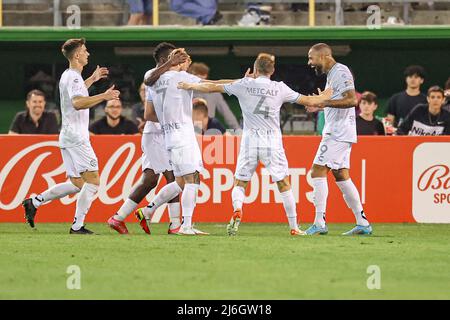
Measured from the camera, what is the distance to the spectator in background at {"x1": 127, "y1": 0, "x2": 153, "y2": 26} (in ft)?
76.2

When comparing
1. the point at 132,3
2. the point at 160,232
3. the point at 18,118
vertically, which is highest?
the point at 132,3

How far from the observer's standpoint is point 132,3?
76.5 feet

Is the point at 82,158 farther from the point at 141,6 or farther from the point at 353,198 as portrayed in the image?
the point at 141,6

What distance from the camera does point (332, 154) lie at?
51.7ft

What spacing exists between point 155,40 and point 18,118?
4.33m

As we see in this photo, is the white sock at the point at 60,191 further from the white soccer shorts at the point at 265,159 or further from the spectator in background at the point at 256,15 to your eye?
the spectator in background at the point at 256,15

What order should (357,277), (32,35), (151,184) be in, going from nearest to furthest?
1. (357,277)
2. (151,184)
3. (32,35)

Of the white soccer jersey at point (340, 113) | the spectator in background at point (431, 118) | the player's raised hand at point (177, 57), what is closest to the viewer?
the player's raised hand at point (177, 57)

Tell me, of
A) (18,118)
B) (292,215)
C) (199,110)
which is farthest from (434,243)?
(18,118)

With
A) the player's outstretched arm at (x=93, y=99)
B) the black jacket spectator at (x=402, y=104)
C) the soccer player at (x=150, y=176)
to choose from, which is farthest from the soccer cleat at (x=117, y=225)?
the black jacket spectator at (x=402, y=104)

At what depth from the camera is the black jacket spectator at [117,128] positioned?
19.5 metres

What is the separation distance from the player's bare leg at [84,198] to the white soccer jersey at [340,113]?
8.97 ft

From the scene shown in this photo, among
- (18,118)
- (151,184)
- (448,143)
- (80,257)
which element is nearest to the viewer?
(80,257)
